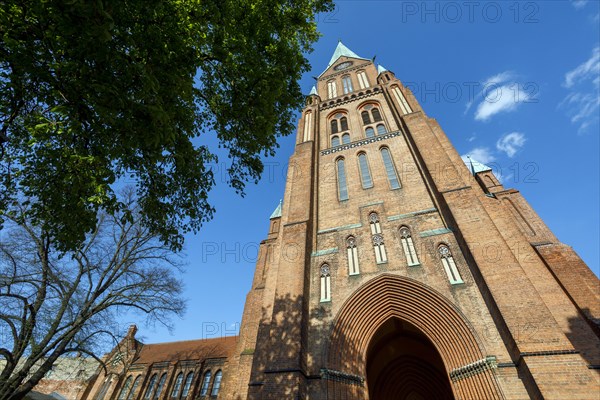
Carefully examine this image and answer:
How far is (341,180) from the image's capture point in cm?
1523

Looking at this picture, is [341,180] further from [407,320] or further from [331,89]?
[331,89]

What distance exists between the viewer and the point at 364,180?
1467 cm

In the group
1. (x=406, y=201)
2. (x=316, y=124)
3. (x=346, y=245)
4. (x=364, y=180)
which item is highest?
(x=316, y=124)

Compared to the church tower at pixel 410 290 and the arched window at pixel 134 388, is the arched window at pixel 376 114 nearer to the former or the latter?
the church tower at pixel 410 290

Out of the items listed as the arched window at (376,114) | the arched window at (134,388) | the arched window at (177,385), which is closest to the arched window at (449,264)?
the arched window at (376,114)

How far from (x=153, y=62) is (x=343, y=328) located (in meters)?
9.09

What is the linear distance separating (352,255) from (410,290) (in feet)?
8.14

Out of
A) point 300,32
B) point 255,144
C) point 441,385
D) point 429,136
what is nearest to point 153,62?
point 255,144

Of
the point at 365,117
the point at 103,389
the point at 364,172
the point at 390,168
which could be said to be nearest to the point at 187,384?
the point at 103,389

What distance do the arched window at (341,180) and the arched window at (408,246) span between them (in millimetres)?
3383

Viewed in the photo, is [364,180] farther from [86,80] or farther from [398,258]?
[86,80]

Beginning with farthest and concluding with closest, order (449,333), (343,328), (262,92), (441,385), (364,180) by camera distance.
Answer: (364,180), (441,385), (343,328), (449,333), (262,92)

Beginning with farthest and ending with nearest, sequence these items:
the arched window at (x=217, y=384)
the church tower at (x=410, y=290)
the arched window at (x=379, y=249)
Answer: the arched window at (x=217, y=384), the arched window at (x=379, y=249), the church tower at (x=410, y=290)

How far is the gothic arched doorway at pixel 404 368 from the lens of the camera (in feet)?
40.1
